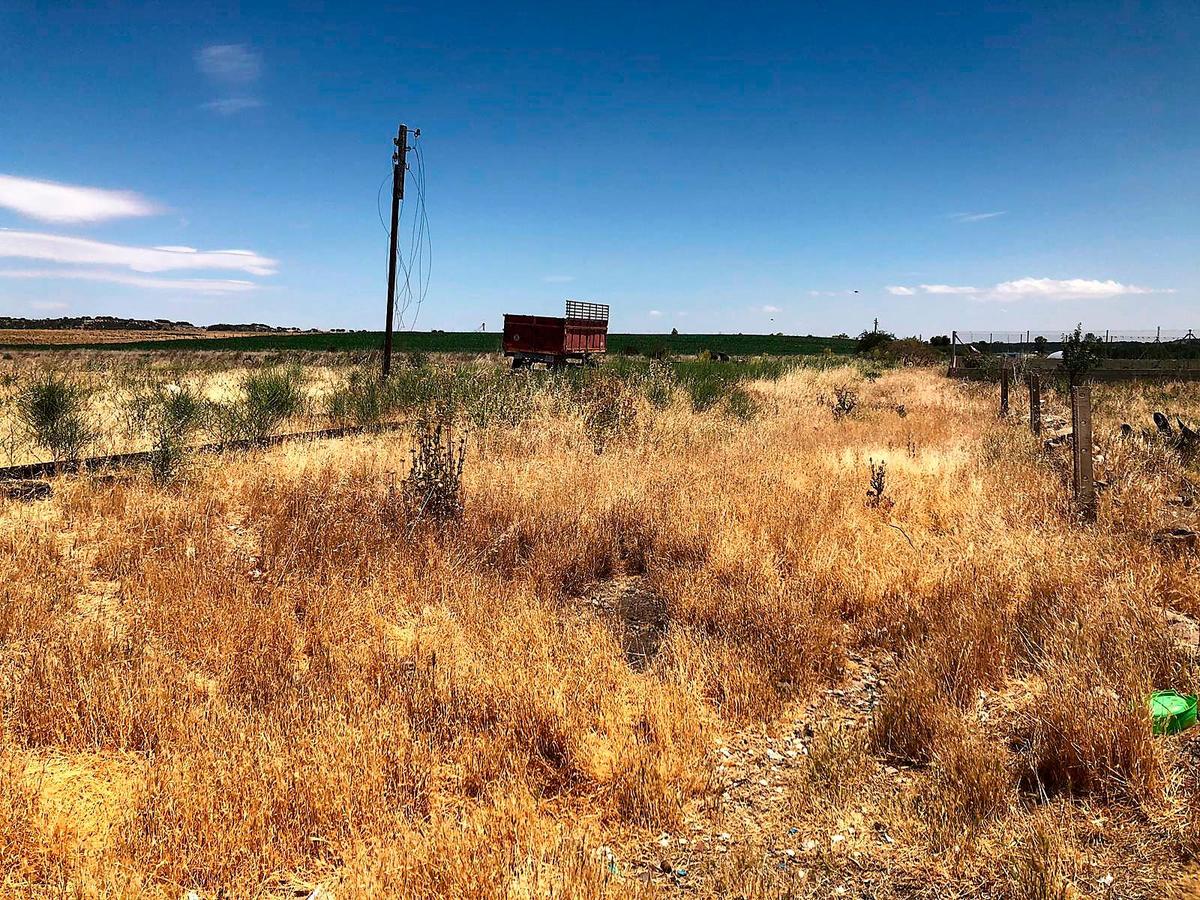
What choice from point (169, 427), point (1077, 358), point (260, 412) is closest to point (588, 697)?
point (169, 427)

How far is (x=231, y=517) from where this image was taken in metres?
6.82

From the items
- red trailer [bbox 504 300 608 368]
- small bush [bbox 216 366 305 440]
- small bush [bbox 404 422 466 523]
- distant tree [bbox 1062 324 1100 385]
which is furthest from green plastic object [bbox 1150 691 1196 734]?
red trailer [bbox 504 300 608 368]

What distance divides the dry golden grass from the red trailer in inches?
849

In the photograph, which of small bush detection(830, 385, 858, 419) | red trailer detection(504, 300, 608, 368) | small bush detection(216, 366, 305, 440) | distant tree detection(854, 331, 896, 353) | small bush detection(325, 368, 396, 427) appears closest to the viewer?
small bush detection(216, 366, 305, 440)

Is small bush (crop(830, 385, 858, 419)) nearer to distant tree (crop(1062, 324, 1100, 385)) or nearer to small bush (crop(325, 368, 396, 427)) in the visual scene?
distant tree (crop(1062, 324, 1100, 385))

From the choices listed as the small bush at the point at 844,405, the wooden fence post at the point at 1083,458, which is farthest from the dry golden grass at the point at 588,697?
the small bush at the point at 844,405

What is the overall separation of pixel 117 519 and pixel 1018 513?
884cm

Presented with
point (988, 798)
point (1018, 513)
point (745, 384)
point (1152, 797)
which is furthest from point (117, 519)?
point (745, 384)

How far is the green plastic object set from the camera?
332cm

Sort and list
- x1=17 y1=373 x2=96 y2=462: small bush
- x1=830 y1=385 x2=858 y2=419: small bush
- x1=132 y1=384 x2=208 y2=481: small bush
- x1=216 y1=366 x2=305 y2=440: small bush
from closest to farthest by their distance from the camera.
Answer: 1. x1=132 y1=384 x2=208 y2=481: small bush
2. x1=17 y1=373 x2=96 y2=462: small bush
3. x1=216 y1=366 x2=305 y2=440: small bush
4. x1=830 y1=385 x2=858 y2=419: small bush

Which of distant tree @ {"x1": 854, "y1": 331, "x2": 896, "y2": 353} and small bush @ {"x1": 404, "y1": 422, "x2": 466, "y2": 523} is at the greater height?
distant tree @ {"x1": 854, "y1": 331, "x2": 896, "y2": 353}

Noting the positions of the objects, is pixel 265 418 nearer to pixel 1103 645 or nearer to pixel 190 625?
pixel 190 625

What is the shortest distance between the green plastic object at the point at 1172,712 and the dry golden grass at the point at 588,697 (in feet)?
0.32

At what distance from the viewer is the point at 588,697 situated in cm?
354
